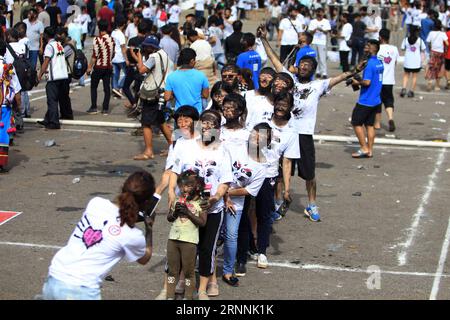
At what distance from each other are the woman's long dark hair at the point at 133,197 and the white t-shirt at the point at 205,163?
5.10 feet

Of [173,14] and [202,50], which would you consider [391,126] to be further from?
[173,14]

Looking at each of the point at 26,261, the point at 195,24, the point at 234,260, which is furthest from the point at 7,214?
the point at 195,24

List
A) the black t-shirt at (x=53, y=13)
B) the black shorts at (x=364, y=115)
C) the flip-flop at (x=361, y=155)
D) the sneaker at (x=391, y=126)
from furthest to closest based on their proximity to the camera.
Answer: the black t-shirt at (x=53, y=13) < the sneaker at (x=391, y=126) < the flip-flop at (x=361, y=155) < the black shorts at (x=364, y=115)

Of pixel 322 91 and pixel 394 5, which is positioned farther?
pixel 394 5

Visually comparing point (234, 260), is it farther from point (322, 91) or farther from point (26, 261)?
point (322, 91)

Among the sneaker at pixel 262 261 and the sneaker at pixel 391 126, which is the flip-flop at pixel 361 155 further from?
the sneaker at pixel 262 261

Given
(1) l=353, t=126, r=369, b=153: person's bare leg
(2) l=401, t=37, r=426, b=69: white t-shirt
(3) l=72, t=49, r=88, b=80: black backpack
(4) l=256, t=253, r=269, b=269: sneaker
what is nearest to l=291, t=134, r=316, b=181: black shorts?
(4) l=256, t=253, r=269, b=269: sneaker

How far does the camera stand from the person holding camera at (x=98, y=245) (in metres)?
6.05

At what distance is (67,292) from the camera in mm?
6008

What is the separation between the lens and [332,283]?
878 centimetres

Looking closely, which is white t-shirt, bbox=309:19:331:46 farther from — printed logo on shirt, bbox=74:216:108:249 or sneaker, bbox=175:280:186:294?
printed logo on shirt, bbox=74:216:108:249

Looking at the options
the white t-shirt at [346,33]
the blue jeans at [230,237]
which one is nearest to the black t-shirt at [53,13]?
the white t-shirt at [346,33]

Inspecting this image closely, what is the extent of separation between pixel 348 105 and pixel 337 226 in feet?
29.6

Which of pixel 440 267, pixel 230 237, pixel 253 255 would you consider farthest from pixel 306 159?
pixel 230 237
